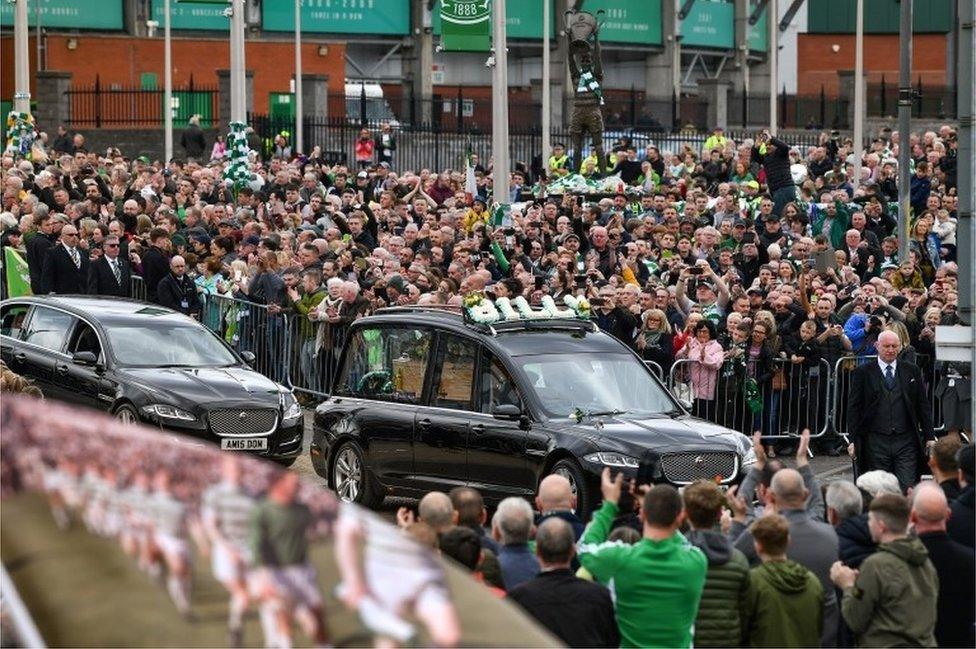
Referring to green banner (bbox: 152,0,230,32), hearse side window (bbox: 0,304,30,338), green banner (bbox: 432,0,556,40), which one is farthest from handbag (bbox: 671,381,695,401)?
green banner (bbox: 432,0,556,40)

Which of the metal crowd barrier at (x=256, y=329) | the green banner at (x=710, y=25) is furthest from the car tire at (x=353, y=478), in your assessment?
the green banner at (x=710, y=25)

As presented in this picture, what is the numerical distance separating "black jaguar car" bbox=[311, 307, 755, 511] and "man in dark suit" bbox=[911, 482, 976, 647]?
5.73 metres

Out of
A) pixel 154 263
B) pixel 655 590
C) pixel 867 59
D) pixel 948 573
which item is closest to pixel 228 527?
pixel 655 590

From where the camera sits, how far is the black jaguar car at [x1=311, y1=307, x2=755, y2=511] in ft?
48.0

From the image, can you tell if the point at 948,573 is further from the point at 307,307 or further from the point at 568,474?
the point at 307,307

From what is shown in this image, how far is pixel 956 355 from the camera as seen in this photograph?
11.6 metres

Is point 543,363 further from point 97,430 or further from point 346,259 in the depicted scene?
point 97,430

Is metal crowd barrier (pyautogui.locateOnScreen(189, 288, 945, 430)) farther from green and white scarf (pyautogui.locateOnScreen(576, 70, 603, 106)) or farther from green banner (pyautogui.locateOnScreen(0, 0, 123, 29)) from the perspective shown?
green banner (pyautogui.locateOnScreen(0, 0, 123, 29))

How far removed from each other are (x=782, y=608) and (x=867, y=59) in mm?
69269

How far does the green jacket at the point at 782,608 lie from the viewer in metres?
8.12

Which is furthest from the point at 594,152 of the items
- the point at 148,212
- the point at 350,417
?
the point at 350,417

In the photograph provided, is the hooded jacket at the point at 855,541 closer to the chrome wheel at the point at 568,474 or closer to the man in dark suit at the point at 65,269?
the chrome wheel at the point at 568,474

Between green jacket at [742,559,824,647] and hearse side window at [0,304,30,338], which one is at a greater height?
hearse side window at [0,304,30,338]

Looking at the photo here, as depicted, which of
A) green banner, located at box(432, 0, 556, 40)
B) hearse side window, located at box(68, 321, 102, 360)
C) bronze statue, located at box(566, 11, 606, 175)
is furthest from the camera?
green banner, located at box(432, 0, 556, 40)
